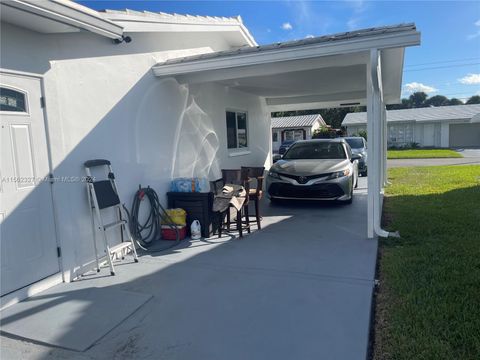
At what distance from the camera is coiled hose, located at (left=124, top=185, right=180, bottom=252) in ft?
17.6

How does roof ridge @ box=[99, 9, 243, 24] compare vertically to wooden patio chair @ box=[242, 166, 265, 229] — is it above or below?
above

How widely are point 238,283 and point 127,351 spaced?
1.50 metres

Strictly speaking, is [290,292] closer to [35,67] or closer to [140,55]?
[35,67]

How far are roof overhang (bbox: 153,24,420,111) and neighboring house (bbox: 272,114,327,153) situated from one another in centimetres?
2481

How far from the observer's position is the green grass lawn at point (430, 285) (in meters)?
2.69

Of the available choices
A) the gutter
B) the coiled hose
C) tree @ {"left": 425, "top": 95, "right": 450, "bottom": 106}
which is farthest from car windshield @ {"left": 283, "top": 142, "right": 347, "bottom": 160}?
tree @ {"left": 425, "top": 95, "right": 450, "bottom": 106}

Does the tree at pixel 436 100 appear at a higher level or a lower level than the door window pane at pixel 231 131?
higher

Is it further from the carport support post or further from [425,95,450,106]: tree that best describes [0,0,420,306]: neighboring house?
[425,95,450,106]: tree

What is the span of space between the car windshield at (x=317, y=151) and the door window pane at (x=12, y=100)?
6.20 metres

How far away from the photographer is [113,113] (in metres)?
4.97

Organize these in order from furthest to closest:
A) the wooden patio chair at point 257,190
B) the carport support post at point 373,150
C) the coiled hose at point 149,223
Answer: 1. the wooden patio chair at point 257,190
2. the coiled hose at point 149,223
3. the carport support post at point 373,150

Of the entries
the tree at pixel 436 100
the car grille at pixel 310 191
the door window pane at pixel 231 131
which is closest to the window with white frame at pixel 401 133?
the door window pane at pixel 231 131

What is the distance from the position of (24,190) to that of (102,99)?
1.62 meters

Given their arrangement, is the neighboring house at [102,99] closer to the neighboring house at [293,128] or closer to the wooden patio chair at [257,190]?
the wooden patio chair at [257,190]
